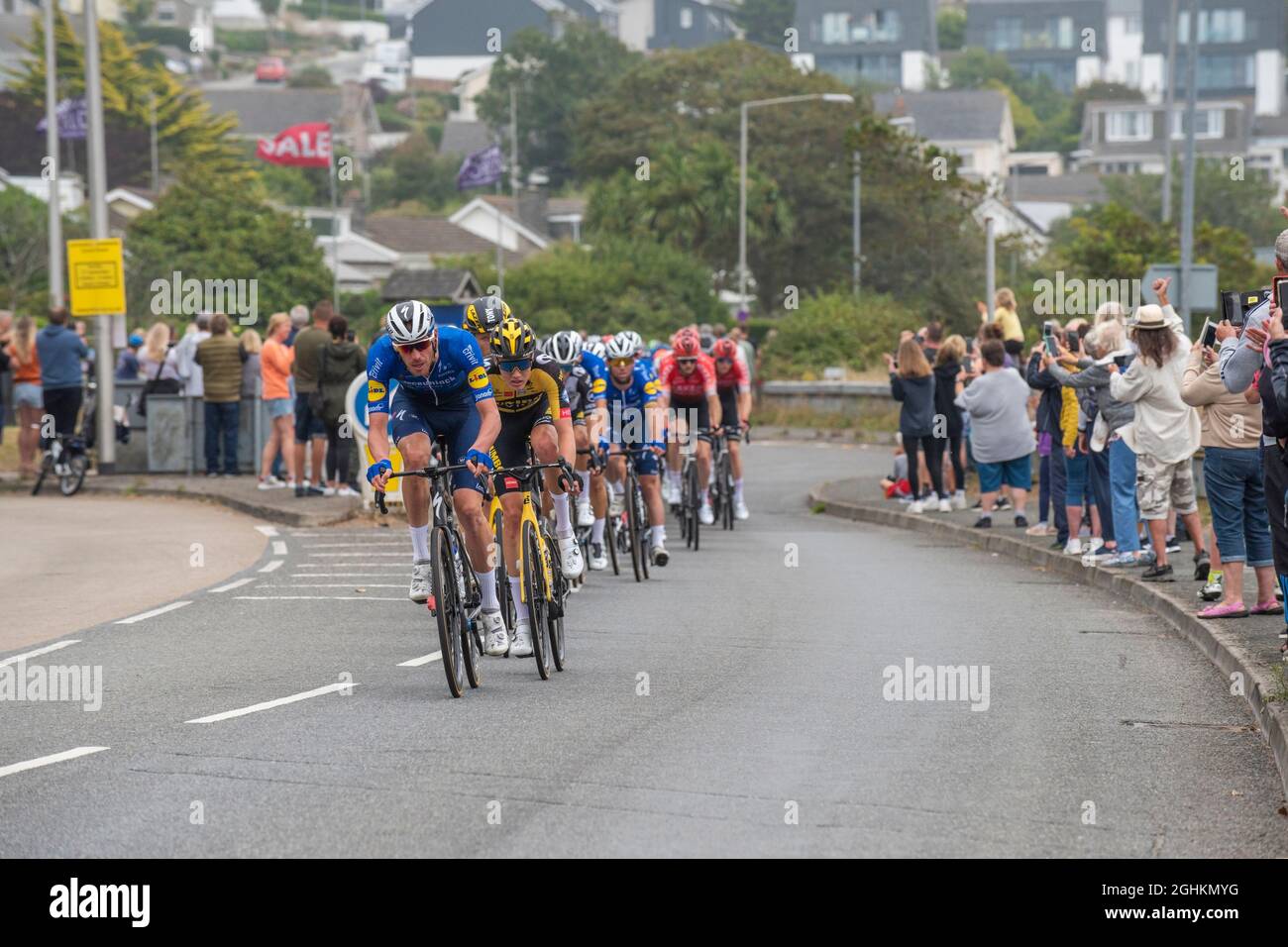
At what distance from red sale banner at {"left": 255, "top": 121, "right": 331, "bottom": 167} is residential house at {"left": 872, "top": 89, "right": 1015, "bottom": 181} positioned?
45.6m

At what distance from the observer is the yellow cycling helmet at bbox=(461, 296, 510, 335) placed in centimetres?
1171

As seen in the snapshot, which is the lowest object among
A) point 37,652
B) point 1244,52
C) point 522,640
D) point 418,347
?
point 37,652

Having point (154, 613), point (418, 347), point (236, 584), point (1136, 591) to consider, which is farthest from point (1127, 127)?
point (418, 347)

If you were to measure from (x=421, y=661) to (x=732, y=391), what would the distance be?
10.9 m

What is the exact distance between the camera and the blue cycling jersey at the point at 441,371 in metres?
11.0

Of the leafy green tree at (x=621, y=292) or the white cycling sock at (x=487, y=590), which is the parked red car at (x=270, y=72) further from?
the white cycling sock at (x=487, y=590)

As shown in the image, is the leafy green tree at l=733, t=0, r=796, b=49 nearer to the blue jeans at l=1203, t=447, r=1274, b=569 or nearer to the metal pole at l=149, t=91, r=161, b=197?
the metal pole at l=149, t=91, r=161, b=197

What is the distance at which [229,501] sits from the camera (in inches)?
960

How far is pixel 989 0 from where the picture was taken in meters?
189

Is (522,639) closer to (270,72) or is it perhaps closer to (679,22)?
(270,72)
